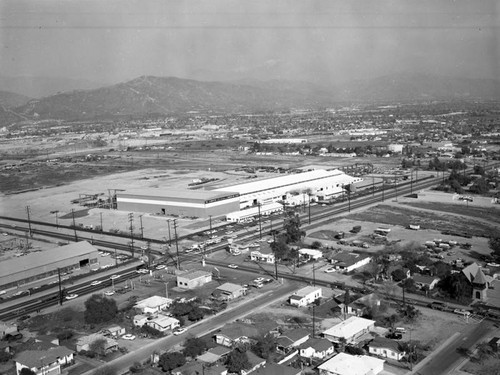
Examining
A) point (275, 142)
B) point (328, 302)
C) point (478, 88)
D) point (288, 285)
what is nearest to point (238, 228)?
point (288, 285)

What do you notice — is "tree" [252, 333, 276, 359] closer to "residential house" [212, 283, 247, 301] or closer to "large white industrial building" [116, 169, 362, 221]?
"residential house" [212, 283, 247, 301]

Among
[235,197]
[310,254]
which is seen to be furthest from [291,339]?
[235,197]

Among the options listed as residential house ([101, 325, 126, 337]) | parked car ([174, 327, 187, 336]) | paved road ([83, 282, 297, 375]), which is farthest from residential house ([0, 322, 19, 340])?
parked car ([174, 327, 187, 336])

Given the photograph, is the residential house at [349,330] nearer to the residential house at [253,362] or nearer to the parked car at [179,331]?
the residential house at [253,362]

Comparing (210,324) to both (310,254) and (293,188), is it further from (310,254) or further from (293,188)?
(293,188)

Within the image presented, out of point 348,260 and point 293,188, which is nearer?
point 348,260

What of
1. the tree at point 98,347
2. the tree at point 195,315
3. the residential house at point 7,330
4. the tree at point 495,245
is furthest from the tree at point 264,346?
the tree at point 495,245

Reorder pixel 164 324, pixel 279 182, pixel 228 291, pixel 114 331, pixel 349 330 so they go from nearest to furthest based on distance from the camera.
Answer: pixel 349 330 < pixel 114 331 < pixel 164 324 < pixel 228 291 < pixel 279 182

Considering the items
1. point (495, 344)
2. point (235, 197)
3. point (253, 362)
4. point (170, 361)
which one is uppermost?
point (235, 197)
